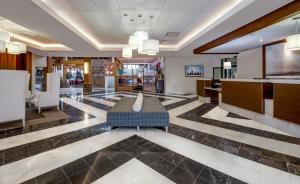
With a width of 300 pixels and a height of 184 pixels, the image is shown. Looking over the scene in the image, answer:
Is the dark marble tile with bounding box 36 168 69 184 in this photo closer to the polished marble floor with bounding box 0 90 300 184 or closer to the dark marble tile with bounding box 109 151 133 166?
the polished marble floor with bounding box 0 90 300 184

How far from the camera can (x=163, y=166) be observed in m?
2.27

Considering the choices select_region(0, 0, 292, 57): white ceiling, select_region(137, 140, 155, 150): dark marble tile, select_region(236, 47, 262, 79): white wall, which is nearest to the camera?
select_region(137, 140, 155, 150): dark marble tile

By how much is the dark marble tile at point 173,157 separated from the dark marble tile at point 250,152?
96 centimetres

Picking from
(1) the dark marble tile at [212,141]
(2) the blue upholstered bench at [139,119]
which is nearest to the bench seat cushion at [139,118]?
(2) the blue upholstered bench at [139,119]

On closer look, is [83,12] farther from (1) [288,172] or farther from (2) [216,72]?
(2) [216,72]

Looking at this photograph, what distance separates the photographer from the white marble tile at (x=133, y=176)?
1936 millimetres

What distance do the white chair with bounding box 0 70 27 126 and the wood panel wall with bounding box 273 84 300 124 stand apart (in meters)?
5.95

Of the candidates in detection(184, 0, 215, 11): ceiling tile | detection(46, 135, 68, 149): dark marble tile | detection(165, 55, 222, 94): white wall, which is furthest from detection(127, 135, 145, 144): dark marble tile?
detection(165, 55, 222, 94): white wall

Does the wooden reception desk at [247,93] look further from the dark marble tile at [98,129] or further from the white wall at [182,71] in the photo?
the white wall at [182,71]

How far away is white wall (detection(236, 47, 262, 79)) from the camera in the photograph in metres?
8.31

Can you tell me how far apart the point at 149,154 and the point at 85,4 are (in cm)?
392

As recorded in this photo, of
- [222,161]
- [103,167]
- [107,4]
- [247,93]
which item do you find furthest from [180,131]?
[107,4]

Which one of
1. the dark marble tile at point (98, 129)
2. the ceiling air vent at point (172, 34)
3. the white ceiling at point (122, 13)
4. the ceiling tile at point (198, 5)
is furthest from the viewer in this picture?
the ceiling air vent at point (172, 34)

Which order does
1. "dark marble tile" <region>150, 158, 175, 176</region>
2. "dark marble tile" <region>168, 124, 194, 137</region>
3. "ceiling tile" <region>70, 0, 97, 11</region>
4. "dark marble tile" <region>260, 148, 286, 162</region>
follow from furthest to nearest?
"ceiling tile" <region>70, 0, 97, 11</region>, "dark marble tile" <region>168, 124, 194, 137</region>, "dark marble tile" <region>260, 148, 286, 162</region>, "dark marble tile" <region>150, 158, 175, 176</region>
